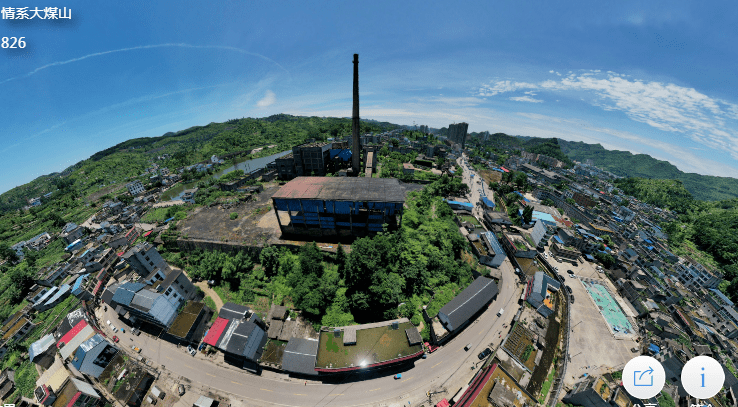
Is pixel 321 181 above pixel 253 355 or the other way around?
above

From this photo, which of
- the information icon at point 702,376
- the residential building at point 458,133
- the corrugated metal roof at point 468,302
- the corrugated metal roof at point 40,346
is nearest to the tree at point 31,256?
the corrugated metal roof at point 40,346

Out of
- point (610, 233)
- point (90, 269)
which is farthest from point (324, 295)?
point (610, 233)

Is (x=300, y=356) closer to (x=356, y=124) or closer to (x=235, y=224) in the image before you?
(x=235, y=224)

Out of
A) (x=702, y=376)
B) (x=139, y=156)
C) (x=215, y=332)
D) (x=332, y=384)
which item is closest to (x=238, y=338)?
(x=215, y=332)

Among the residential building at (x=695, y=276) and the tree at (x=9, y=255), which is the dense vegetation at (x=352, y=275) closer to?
the tree at (x=9, y=255)

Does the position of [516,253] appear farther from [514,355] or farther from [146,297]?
[146,297]

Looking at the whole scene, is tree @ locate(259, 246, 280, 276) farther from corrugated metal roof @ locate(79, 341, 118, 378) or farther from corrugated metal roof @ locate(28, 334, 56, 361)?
corrugated metal roof @ locate(28, 334, 56, 361)
